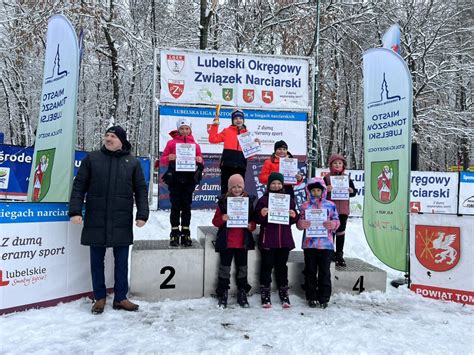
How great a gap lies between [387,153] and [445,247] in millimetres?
1623

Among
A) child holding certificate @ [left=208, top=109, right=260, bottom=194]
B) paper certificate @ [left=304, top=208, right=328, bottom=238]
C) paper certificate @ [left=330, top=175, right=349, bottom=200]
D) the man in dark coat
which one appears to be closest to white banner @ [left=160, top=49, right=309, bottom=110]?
child holding certificate @ [left=208, top=109, right=260, bottom=194]

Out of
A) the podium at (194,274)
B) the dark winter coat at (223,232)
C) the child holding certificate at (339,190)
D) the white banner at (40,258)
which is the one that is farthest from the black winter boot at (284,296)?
the white banner at (40,258)

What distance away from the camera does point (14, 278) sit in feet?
14.2

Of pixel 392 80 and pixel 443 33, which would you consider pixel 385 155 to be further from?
pixel 443 33

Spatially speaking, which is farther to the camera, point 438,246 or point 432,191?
point 432,191

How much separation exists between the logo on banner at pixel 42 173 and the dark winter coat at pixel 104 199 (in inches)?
51.8

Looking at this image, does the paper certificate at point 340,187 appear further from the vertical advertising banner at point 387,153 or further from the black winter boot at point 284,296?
the black winter boot at point 284,296

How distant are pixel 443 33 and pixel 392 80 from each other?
58.5ft

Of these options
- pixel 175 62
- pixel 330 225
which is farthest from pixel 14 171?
pixel 330 225

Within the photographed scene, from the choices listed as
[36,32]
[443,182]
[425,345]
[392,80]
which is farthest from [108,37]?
[425,345]

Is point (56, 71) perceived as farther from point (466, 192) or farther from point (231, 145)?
point (466, 192)

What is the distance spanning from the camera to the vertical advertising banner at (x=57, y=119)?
17.4 feet

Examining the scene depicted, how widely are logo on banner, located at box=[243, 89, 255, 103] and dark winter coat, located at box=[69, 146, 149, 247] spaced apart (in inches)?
245

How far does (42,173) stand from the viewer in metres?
5.69
